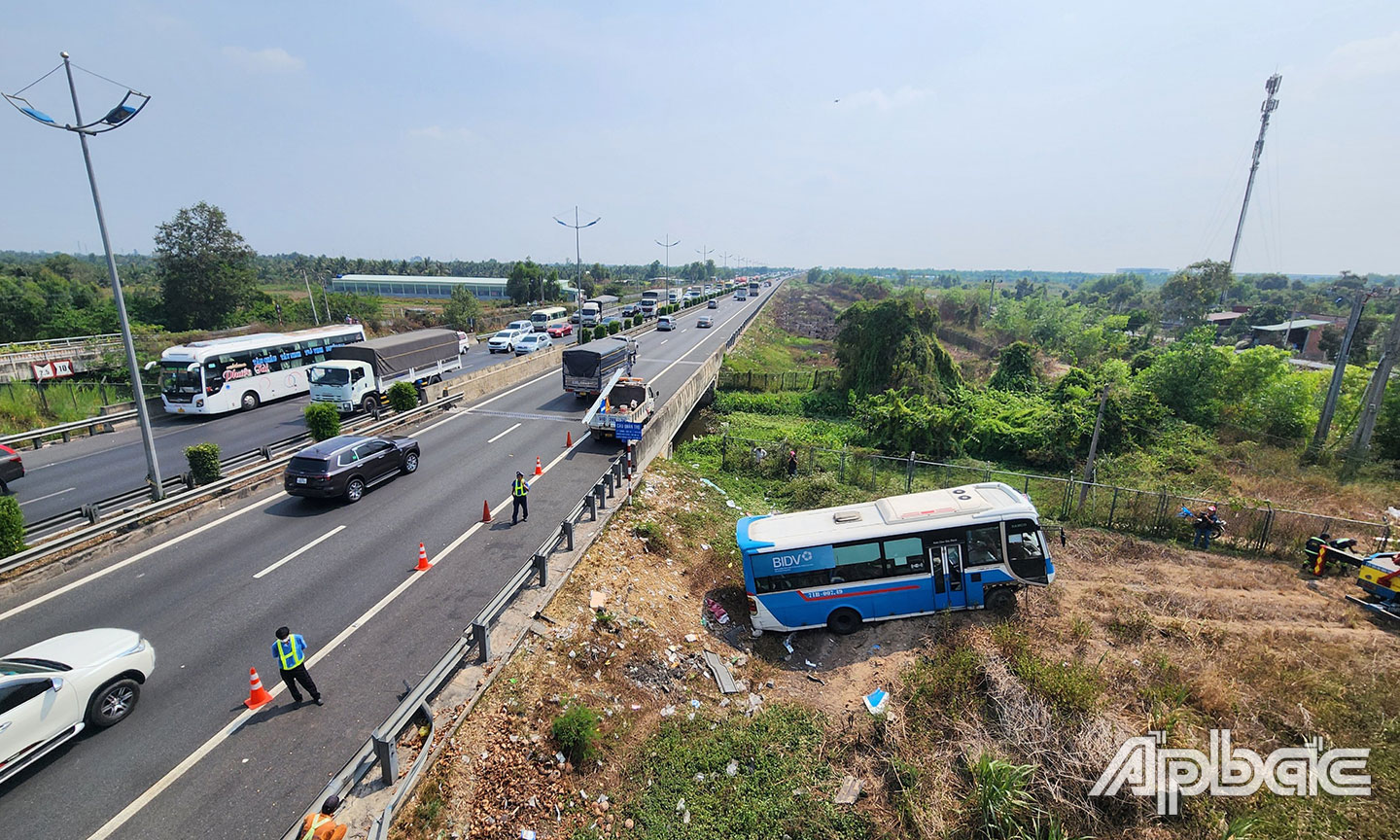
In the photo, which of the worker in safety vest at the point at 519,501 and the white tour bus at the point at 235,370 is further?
the white tour bus at the point at 235,370

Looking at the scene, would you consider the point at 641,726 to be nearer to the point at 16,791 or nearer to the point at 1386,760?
the point at 16,791

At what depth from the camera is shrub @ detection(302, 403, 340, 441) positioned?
1953 centimetres

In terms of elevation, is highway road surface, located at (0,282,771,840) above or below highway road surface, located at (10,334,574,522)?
below

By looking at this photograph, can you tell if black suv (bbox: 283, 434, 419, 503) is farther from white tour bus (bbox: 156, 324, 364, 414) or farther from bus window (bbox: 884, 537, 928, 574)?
bus window (bbox: 884, 537, 928, 574)

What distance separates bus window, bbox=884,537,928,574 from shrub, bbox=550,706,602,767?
269 inches

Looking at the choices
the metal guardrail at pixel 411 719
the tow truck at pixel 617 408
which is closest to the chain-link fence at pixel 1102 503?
the tow truck at pixel 617 408

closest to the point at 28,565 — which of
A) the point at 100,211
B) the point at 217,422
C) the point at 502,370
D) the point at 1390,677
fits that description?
the point at 100,211

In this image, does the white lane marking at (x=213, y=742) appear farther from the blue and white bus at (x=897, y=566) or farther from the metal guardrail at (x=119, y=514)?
the blue and white bus at (x=897, y=566)

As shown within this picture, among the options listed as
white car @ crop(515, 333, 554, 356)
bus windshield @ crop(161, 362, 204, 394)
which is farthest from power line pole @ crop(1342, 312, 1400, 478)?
bus windshield @ crop(161, 362, 204, 394)

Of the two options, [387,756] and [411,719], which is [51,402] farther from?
[387,756]

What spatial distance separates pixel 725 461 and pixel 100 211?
19.7 metres

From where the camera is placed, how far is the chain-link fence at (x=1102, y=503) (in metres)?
15.5

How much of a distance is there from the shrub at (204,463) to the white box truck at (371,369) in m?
7.36

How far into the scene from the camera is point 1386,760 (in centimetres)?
735
